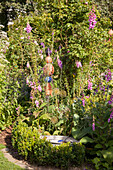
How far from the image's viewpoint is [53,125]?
386 centimetres

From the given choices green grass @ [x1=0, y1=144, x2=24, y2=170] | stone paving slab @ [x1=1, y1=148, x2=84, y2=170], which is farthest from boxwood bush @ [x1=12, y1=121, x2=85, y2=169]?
green grass @ [x1=0, y1=144, x2=24, y2=170]

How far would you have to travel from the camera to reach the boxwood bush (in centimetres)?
287

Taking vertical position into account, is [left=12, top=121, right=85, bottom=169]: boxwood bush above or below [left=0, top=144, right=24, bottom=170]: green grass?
above

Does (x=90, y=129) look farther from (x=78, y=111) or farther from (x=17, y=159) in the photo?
(x=17, y=159)

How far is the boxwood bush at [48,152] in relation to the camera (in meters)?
2.87

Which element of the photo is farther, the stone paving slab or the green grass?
the stone paving slab

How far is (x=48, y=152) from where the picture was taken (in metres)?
2.93

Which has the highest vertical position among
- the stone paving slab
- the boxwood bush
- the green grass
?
the boxwood bush

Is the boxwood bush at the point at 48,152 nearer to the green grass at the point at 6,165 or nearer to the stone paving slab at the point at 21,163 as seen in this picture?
the stone paving slab at the point at 21,163

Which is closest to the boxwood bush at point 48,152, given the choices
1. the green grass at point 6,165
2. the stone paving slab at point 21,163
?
the stone paving slab at point 21,163

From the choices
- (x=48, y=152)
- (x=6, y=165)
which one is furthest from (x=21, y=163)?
(x=48, y=152)

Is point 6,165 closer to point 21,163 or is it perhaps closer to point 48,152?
point 21,163

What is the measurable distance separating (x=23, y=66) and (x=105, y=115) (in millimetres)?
2663

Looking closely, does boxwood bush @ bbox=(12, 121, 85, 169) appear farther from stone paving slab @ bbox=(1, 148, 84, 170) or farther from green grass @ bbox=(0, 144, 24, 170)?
green grass @ bbox=(0, 144, 24, 170)
